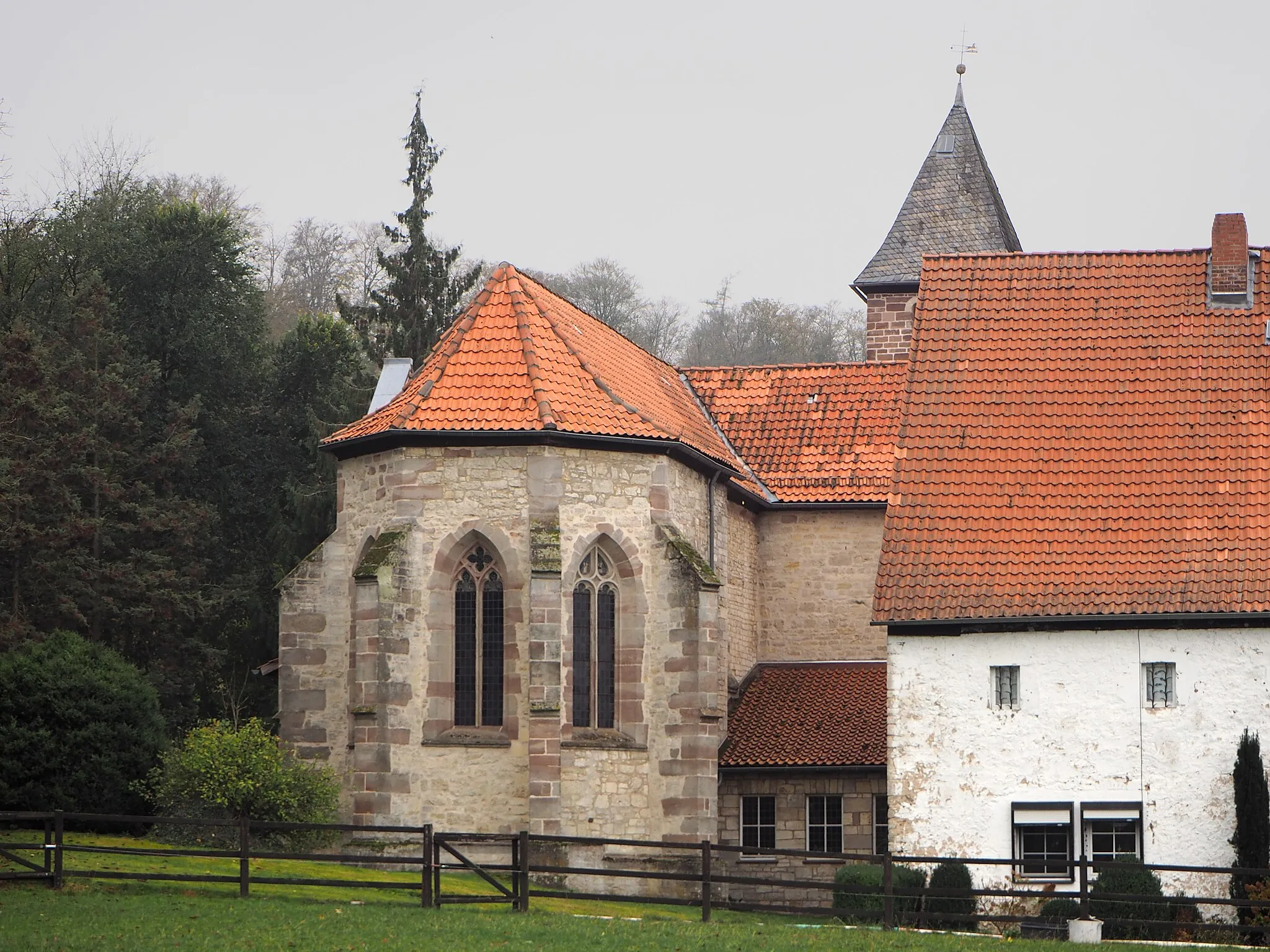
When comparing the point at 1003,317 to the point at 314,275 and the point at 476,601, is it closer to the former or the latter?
the point at 476,601

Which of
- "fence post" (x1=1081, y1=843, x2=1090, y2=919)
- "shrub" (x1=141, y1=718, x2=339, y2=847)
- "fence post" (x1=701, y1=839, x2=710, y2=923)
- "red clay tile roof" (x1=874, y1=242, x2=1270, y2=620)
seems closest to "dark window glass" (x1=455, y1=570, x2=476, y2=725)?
"shrub" (x1=141, y1=718, x2=339, y2=847)

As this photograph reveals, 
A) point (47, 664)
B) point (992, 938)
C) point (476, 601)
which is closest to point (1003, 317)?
point (476, 601)

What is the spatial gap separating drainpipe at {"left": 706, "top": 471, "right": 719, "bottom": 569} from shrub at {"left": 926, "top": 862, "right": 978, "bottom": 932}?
822 cm

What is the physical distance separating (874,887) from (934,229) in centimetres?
2085

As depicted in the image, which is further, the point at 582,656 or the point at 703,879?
the point at 582,656

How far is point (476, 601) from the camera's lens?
2692cm

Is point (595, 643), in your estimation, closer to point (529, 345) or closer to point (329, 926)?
point (529, 345)

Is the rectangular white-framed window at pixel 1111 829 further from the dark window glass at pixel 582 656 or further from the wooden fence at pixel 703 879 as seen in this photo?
the dark window glass at pixel 582 656

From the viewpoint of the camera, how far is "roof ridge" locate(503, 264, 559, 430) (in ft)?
87.3

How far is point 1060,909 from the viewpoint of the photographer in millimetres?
22031

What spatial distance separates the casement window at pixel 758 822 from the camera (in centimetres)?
2961

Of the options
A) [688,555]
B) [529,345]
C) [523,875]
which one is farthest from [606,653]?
[523,875]

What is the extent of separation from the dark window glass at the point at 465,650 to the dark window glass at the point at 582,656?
1491mm

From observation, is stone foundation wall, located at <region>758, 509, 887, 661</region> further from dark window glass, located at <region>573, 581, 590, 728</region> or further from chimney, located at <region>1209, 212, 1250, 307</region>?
chimney, located at <region>1209, 212, 1250, 307</region>
